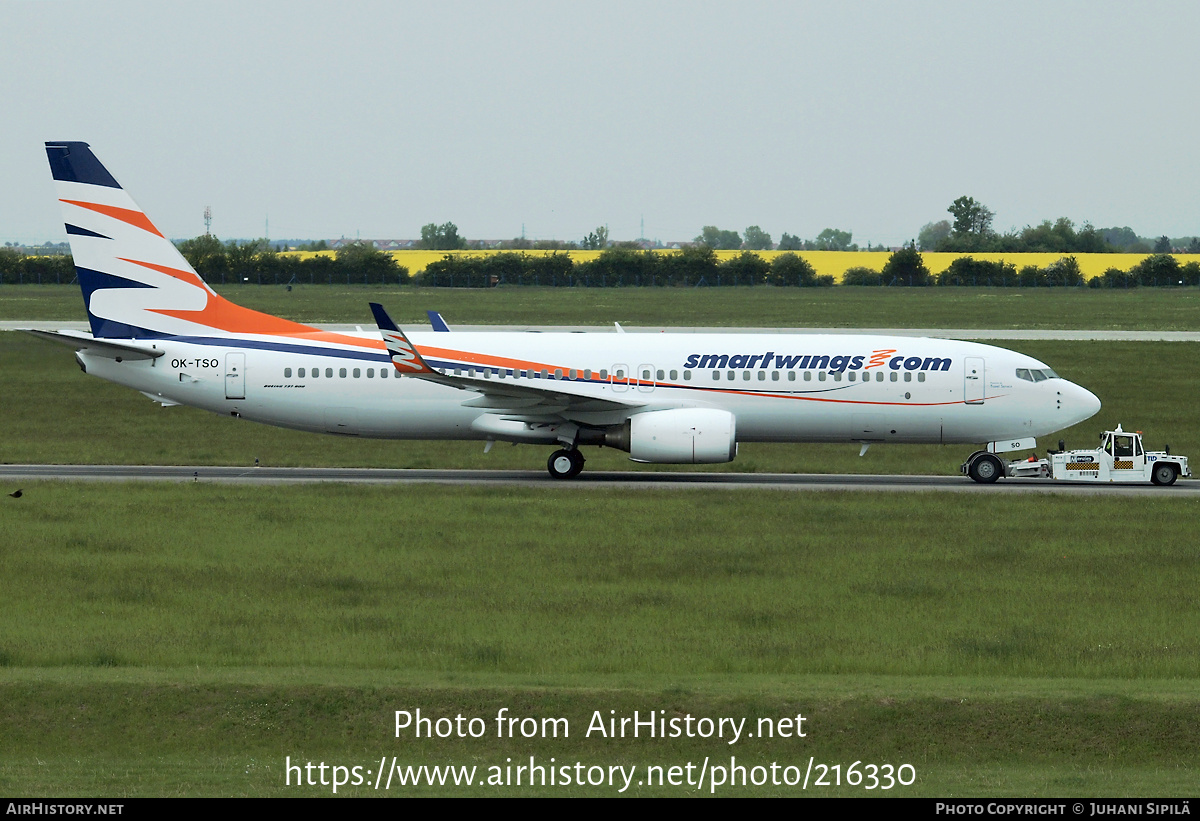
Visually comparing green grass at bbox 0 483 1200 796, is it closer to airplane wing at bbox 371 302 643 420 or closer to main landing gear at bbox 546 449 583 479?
airplane wing at bbox 371 302 643 420

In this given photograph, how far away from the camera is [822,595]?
79.6 ft

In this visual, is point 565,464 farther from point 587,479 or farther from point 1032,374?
point 1032,374

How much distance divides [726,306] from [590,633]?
102167 mm

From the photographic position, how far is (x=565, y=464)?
1556 inches

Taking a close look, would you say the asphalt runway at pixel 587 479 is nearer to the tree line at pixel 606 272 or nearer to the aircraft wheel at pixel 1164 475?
the aircraft wheel at pixel 1164 475

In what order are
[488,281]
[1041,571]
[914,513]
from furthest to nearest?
[488,281], [914,513], [1041,571]

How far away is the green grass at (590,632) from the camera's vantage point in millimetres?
16172

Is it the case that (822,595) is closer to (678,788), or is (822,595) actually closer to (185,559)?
(678,788)

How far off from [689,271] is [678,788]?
150 metres

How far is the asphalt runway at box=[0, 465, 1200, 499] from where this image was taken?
37.7 metres

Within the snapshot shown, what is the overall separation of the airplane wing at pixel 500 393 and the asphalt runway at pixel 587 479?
6.54 ft

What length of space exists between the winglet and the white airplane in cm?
168

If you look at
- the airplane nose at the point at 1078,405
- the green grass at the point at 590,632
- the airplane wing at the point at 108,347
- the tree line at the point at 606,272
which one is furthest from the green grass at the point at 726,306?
the green grass at the point at 590,632
